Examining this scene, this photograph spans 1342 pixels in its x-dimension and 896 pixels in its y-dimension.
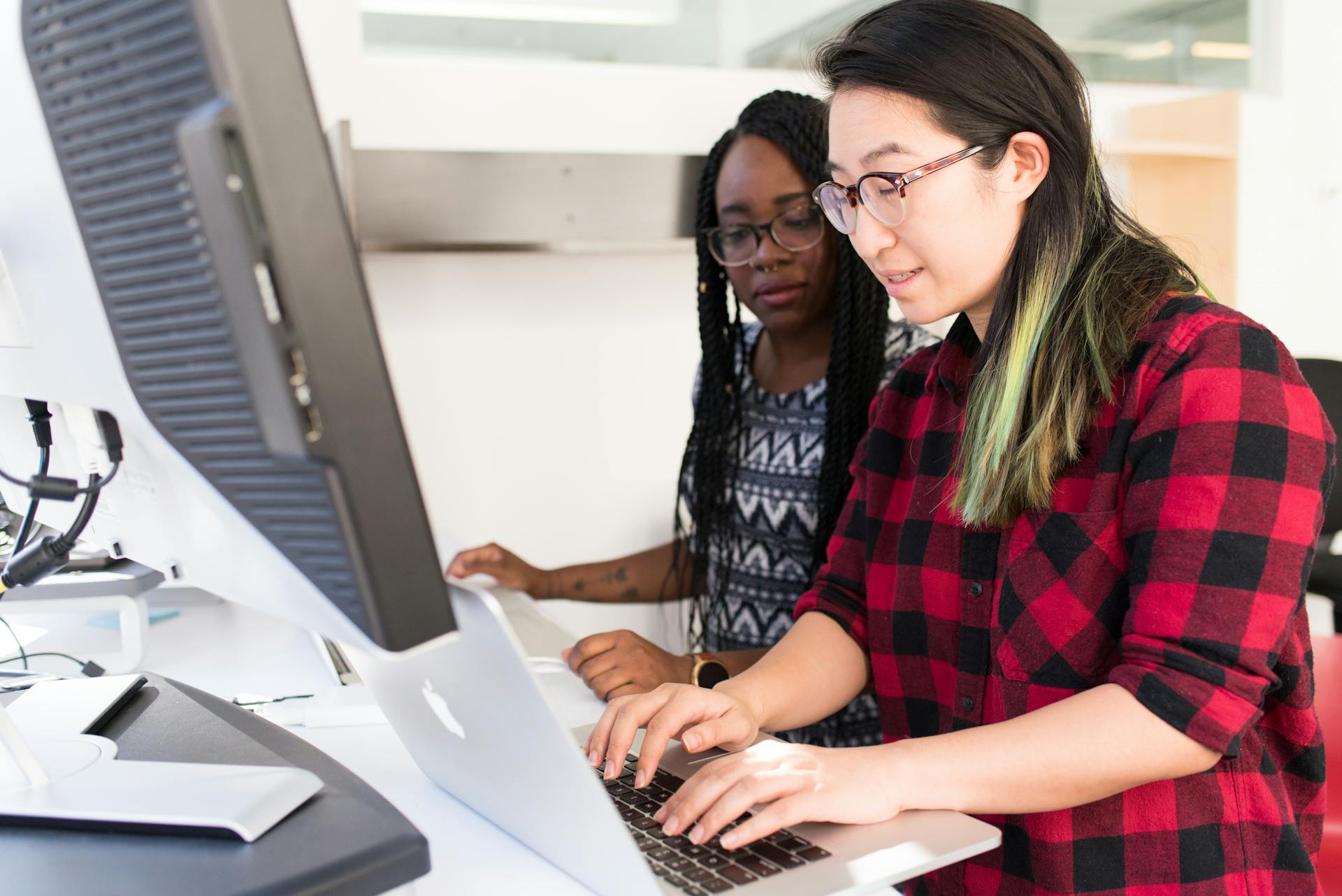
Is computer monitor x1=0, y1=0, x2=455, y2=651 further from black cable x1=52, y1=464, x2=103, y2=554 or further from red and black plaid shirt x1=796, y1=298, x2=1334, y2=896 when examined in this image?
red and black plaid shirt x1=796, y1=298, x2=1334, y2=896

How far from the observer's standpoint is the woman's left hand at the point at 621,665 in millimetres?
1045

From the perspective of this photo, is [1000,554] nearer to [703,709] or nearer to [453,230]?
[703,709]

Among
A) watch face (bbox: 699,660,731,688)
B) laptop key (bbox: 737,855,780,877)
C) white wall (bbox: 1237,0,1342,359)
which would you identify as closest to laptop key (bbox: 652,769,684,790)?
laptop key (bbox: 737,855,780,877)

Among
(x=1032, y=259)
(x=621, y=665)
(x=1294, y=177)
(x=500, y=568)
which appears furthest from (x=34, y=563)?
(x=1294, y=177)

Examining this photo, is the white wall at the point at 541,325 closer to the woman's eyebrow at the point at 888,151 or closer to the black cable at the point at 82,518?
the woman's eyebrow at the point at 888,151

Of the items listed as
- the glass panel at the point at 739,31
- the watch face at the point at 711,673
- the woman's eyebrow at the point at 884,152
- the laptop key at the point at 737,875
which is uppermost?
the glass panel at the point at 739,31

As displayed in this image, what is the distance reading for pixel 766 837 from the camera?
661 millimetres

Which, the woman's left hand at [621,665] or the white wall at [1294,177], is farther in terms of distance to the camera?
the white wall at [1294,177]

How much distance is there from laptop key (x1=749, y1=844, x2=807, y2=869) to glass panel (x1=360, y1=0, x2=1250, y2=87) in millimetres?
1328

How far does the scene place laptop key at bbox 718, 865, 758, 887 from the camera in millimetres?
602

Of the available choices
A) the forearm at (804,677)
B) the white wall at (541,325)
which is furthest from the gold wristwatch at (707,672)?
the white wall at (541,325)

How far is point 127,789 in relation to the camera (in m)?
0.62

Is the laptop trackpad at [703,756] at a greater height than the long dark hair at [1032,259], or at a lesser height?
lesser

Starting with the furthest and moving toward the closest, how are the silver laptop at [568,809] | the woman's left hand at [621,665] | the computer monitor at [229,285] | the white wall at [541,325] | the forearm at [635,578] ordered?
the white wall at [541,325] < the forearm at [635,578] < the woman's left hand at [621,665] < the silver laptop at [568,809] < the computer monitor at [229,285]
